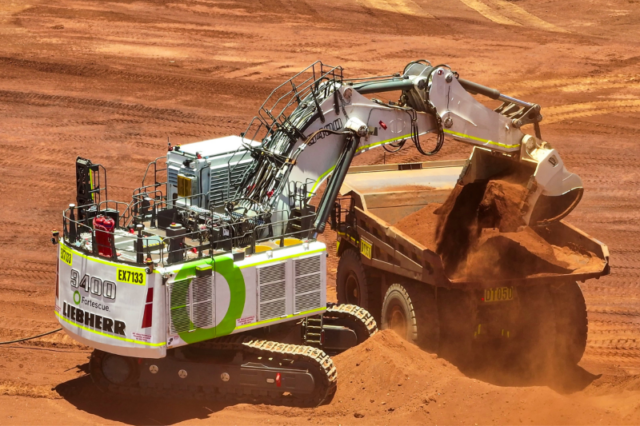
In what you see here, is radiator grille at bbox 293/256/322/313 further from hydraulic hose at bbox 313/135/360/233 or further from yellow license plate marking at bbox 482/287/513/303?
yellow license plate marking at bbox 482/287/513/303

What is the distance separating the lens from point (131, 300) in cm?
1372

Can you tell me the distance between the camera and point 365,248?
1731cm

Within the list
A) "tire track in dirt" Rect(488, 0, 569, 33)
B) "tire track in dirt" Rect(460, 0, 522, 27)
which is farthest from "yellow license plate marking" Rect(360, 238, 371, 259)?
"tire track in dirt" Rect(460, 0, 522, 27)

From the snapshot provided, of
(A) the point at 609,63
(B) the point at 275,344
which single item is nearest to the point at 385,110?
(B) the point at 275,344

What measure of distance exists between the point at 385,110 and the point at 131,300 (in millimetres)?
4839

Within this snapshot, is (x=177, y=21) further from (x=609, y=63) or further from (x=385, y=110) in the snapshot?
(x=385, y=110)

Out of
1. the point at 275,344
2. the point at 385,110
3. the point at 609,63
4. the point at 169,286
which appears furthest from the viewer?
the point at 609,63

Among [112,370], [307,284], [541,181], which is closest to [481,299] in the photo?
[541,181]

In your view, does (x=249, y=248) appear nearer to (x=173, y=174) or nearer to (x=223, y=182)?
(x=223, y=182)

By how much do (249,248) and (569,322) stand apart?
508cm

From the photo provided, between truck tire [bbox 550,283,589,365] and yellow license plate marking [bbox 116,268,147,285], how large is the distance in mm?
6209

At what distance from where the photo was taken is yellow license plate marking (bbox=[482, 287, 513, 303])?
15648 mm

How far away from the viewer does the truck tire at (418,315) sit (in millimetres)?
15797

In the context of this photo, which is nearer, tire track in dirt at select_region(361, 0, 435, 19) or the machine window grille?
the machine window grille
